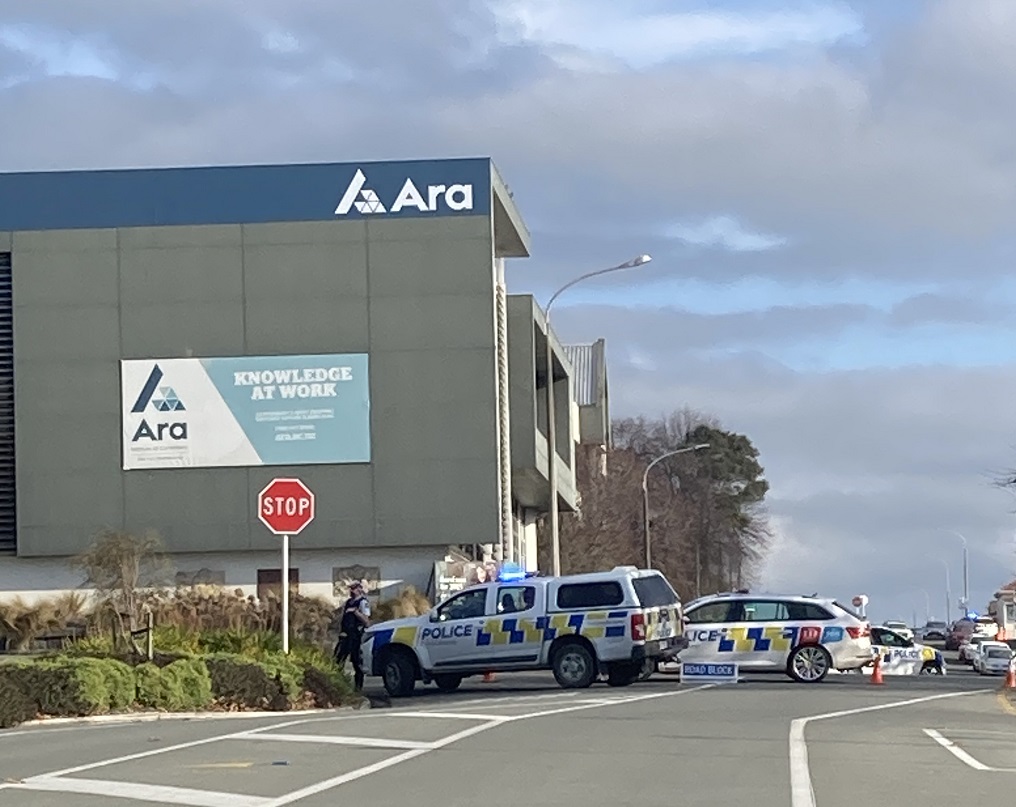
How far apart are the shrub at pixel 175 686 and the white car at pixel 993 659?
32.8 meters

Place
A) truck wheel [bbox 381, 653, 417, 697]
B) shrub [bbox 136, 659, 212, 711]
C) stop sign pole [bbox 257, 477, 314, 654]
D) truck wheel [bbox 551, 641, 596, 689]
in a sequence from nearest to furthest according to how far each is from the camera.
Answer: shrub [bbox 136, 659, 212, 711] < stop sign pole [bbox 257, 477, 314, 654] < truck wheel [bbox 551, 641, 596, 689] < truck wheel [bbox 381, 653, 417, 697]

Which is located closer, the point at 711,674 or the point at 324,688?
the point at 324,688

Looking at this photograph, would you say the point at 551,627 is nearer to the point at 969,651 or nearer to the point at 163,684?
the point at 163,684

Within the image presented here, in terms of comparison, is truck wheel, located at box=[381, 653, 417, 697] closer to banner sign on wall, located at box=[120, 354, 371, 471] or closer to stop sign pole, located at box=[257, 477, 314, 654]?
stop sign pole, located at box=[257, 477, 314, 654]

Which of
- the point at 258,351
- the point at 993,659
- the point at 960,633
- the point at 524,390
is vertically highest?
the point at 258,351

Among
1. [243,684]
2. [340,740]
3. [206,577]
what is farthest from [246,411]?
[340,740]

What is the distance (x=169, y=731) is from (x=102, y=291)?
2964cm

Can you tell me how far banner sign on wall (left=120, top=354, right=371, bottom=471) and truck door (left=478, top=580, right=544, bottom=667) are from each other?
18955 millimetres

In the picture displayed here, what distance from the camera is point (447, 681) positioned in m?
29.1

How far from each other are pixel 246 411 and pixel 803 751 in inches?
1270

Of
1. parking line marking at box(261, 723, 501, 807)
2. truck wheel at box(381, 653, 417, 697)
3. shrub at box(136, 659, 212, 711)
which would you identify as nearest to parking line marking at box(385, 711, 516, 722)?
parking line marking at box(261, 723, 501, 807)

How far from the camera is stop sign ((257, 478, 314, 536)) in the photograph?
25719 millimetres

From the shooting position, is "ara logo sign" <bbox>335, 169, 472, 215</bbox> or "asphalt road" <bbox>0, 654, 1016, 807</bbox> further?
"ara logo sign" <bbox>335, 169, 472, 215</bbox>

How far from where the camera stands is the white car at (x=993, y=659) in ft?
169
